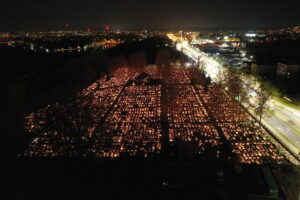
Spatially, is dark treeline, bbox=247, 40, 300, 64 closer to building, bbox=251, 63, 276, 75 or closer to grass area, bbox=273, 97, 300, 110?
building, bbox=251, 63, 276, 75

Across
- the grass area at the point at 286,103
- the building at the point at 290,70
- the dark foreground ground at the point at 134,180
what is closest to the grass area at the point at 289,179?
the dark foreground ground at the point at 134,180

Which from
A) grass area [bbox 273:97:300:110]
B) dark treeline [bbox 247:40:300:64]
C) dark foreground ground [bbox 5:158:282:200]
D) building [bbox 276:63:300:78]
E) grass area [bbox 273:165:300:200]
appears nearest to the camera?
dark foreground ground [bbox 5:158:282:200]

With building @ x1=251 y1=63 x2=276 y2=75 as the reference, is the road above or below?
below

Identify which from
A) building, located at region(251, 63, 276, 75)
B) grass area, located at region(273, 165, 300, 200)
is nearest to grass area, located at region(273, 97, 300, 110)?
grass area, located at region(273, 165, 300, 200)

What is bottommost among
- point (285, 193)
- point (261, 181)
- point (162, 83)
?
point (285, 193)

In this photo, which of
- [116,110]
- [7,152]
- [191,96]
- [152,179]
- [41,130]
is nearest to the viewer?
[152,179]

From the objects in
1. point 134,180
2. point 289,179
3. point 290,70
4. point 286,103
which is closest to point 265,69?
point 290,70

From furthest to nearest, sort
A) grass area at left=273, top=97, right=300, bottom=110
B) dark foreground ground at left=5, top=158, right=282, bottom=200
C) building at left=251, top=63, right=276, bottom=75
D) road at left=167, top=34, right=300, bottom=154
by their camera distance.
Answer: building at left=251, top=63, right=276, bottom=75, grass area at left=273, top=97, right=300, bottom=110, road at left=167, top=34, right=300, bottom=154, dark foreground ground at left=5, top=158, right=282, bottom=200

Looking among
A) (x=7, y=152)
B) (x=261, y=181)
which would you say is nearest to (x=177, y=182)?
(x=261, y=181)

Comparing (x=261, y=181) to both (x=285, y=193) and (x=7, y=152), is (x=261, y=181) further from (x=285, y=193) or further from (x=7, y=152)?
(x=7, y=152)

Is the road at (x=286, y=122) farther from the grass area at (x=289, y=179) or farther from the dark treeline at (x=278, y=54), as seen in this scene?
the dark treeline at (x=278, y=54)

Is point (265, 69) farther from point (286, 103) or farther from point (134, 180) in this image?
point (134, 180)
